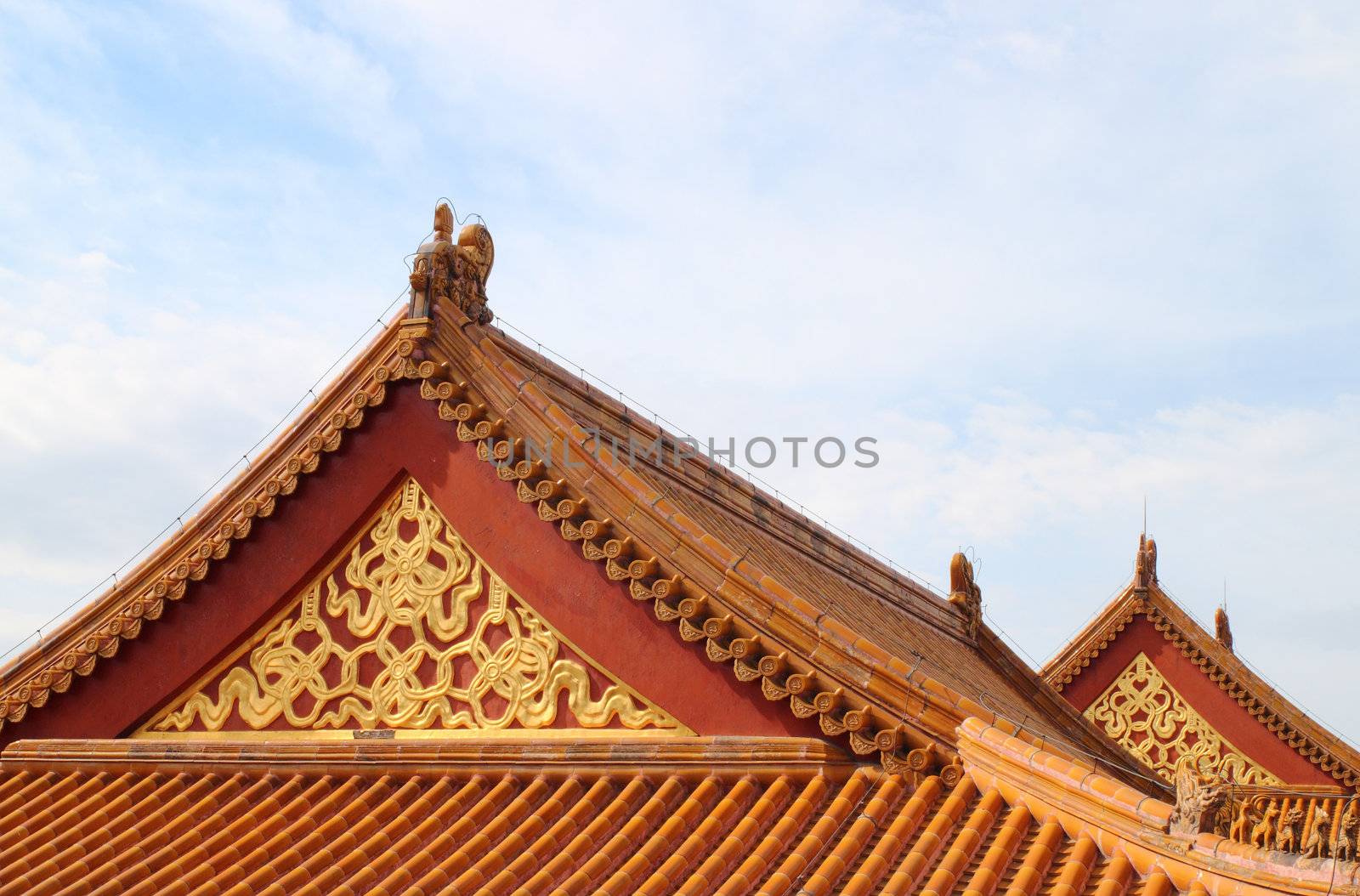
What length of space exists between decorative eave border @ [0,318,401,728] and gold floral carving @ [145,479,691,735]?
0.64 metres

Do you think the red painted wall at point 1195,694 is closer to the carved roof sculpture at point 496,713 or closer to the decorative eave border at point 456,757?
the carved roof sculpture at point 496,713

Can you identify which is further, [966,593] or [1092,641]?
[1092,641]

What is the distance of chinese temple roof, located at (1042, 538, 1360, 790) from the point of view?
67.9 feet

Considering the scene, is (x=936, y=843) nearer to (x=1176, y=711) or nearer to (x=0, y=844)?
(x=0, y=844)

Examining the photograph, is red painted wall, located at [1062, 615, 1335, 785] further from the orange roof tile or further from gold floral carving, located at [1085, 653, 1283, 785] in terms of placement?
the orange roof tile

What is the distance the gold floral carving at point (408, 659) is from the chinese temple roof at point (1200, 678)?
14790 millimetres

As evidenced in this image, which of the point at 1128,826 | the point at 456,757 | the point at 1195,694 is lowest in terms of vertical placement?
the point at 456,757

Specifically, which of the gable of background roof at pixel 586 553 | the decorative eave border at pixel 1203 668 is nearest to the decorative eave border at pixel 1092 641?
the decorative eave border at pixel 1203 668

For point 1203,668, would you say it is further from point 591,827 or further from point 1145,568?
point 591,827

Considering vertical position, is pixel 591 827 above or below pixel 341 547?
below

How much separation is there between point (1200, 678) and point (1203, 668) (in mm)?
161

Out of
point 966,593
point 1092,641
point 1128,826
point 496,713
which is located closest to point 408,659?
point 496,713

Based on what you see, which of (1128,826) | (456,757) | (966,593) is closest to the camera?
(1128,826)

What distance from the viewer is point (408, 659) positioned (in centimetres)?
886
